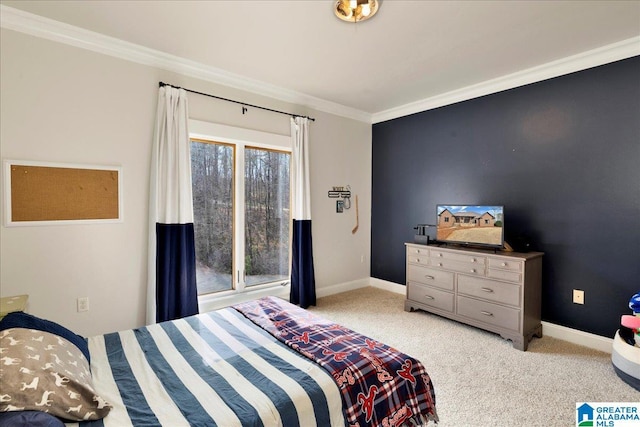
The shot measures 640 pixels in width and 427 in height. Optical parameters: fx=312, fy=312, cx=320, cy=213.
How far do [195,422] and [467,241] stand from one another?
3.16 meters

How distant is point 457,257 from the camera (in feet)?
11.1

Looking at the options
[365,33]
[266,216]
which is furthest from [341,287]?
[365,33]

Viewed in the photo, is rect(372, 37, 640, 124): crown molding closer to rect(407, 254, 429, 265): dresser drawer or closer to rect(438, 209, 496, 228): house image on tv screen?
rect(438, 209, 496, 228): house image on tv screen

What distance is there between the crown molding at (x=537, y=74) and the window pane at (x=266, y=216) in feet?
6.75

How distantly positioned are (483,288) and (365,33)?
2.66 metres

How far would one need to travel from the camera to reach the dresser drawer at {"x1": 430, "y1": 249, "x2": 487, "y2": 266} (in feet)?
10.5

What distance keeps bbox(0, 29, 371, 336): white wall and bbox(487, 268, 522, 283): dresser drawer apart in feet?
10.7

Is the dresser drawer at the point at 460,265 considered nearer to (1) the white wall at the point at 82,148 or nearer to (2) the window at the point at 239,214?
(2) the window at the point at 239,214

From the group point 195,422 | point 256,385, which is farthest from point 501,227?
point 195,422

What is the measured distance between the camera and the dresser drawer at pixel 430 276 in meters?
3.48

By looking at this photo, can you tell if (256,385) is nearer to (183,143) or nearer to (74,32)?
(183,143)

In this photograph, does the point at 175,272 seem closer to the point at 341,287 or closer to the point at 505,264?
the point at 341,287

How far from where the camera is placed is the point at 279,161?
410 cm

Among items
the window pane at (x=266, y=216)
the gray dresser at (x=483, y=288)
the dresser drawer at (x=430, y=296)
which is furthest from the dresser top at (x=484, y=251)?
the window pane at (x=266, y=216)
